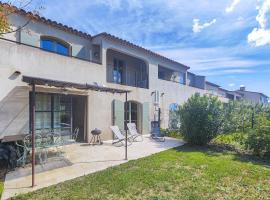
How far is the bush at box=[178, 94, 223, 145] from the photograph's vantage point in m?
13.3

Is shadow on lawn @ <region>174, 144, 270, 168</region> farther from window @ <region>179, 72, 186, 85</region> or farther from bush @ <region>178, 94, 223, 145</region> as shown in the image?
window @ <region>179, 72, 186, 85</region>

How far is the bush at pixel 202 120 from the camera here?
13.3m

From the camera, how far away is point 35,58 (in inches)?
420

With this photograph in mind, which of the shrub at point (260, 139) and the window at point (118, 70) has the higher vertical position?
the window at point (118, 70)

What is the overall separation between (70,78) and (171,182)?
7.79 meters

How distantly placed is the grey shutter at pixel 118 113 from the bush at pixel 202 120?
4.10 metres

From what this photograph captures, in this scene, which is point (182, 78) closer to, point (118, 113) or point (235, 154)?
point (118, 113)

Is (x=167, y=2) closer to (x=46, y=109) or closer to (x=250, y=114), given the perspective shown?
(x=46, y=109)

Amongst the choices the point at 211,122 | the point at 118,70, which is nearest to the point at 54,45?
the point at 118,70

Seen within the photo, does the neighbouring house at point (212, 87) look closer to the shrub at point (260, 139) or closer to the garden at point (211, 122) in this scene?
the garden at point (211, 122)

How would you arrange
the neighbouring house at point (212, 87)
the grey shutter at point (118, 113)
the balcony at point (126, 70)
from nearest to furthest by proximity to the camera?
the grey shutter at point (118, 113)
the balcony at point (126, 70)
the neighbouring house at point (212, 87)

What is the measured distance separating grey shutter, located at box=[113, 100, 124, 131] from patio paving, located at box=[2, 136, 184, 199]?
247cm

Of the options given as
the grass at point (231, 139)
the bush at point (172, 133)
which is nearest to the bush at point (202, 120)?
the grass at point (231, 139)

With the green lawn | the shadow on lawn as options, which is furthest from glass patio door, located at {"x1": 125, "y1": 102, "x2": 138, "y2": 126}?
the green lawn
